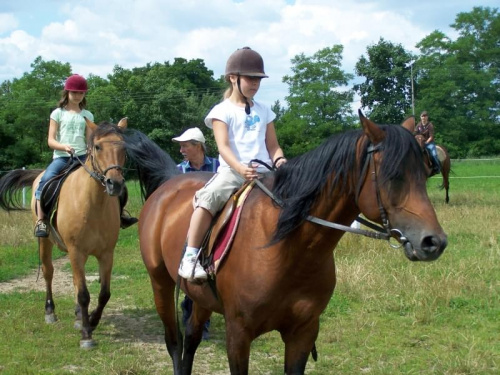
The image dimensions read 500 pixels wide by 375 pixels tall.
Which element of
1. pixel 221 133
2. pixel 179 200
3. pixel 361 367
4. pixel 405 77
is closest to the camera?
pixel 221 133

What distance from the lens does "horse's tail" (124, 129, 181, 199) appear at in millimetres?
5934

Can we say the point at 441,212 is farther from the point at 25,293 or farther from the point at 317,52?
the point at 317,52

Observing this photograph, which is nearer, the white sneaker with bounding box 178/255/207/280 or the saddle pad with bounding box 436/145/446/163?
the white sneaker with bounding box 178/255/207/280

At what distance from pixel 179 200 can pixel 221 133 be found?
1.15 metres

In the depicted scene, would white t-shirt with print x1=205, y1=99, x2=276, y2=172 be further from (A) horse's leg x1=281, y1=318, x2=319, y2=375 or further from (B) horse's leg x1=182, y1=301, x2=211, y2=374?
(B) horse's leg x1=182, y1=301, x2=211, y2=374

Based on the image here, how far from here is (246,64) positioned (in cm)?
374

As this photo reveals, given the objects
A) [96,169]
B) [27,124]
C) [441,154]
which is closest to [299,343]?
[96,169]

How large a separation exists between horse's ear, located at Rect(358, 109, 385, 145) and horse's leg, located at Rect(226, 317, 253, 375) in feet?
4.44

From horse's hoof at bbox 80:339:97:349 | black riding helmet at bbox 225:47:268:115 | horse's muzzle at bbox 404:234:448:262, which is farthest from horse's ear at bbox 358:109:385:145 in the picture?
horse's hoof at bbox 80:339:97:349

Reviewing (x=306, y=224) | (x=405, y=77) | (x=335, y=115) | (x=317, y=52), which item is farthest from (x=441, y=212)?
(x=317, y=52)

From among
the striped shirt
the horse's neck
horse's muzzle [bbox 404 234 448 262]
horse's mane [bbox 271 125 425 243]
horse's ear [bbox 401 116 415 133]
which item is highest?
horse's ear [bbox 401 116 415 133]

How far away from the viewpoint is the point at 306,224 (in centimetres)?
331

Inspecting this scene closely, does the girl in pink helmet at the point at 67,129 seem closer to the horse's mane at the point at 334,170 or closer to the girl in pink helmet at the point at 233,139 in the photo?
the girl in pink helmet at the point at 233,139

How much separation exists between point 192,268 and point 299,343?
81 cm
